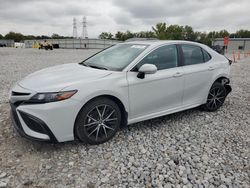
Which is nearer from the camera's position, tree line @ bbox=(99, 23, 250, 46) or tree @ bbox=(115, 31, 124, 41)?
tree line @ bbox=(99, 23, 250, 46)

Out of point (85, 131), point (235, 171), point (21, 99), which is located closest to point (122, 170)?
point (85, 131)

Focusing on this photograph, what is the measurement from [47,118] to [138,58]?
1684 mm

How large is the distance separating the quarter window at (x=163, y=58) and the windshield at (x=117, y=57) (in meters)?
0.19

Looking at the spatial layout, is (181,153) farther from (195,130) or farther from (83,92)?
(83,92)

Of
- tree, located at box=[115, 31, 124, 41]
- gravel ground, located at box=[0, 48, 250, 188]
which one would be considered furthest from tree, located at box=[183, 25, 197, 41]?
gravel ground, located at box=[0, 48, 250, 188]

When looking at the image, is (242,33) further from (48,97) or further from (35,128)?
(35,128)

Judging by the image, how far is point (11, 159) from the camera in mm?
2807

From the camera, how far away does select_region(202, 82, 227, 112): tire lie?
4484mm

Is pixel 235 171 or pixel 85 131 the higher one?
pixel 85 131

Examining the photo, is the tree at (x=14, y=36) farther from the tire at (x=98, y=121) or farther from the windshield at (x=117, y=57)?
the tire at (x=98, y=121)

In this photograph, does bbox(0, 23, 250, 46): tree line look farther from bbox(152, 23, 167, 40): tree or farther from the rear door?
the rear door

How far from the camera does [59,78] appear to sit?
302cm

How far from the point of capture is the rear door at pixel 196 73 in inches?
156

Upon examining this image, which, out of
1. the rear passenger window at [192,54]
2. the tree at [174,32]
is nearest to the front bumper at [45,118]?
the rear passenger window at [192,54]
